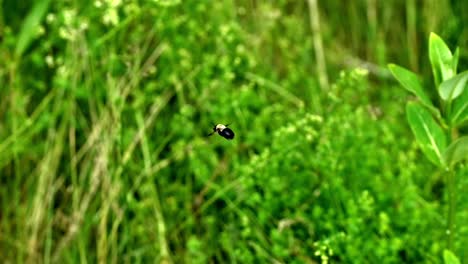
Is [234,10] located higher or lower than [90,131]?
higher

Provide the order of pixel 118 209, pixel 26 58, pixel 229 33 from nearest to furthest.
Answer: pixel 118 209 < pixel 229 33 < pixel 26 58

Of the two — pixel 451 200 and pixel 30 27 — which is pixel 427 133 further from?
pixel 30 27

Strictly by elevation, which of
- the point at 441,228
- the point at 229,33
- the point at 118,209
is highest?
the point at 229,33

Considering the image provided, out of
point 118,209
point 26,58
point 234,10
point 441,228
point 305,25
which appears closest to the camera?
point 441,228

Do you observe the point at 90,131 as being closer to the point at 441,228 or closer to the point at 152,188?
the point at 152,188

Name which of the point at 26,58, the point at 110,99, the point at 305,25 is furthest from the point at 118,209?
the point at 305,25

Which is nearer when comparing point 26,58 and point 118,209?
point 118,209

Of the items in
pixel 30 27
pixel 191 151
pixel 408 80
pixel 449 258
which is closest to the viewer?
pixel 449 258

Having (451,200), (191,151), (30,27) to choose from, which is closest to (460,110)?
(451,200)

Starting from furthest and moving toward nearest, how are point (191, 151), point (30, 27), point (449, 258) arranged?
point (30, 27), point (191, 151), point (449, 258)
